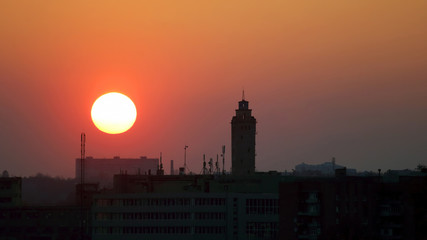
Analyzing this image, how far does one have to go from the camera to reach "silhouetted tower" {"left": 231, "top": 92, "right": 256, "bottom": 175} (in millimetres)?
187625

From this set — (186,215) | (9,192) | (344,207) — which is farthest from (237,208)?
(9,192)

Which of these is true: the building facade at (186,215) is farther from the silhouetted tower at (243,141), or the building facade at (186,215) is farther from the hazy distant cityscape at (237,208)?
the silhouetted tower at (243,141)

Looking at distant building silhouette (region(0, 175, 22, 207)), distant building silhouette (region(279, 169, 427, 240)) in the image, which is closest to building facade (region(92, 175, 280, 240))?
distant building silhouette (region(0, 175, 22, 207))

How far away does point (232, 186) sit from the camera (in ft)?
516

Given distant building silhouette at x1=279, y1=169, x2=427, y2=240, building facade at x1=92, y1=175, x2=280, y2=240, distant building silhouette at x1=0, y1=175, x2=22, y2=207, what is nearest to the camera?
distant building silhouette at x1=279, y1=169, x2=427, y2=240

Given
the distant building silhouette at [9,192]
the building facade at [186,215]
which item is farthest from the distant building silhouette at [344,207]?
the distant building silhouette at [9,192]

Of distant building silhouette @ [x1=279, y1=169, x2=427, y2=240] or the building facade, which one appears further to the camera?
the building facade

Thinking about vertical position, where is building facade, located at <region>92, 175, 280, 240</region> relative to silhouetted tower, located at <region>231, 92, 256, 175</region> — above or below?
below

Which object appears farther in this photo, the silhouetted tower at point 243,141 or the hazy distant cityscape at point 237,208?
the silhouetted tower at point 243,141

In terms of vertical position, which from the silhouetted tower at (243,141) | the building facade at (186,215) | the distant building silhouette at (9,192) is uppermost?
the silhouetted tower at (243,141)

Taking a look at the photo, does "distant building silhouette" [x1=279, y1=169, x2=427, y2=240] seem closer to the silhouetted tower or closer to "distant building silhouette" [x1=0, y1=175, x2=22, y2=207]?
"distant building silhouette" [x1=0, y1=175, x2=22, y2=207]

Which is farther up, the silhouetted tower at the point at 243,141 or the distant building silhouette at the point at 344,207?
the silhouetted tower at the point at 243,141

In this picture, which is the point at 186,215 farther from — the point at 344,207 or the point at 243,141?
the point at 243,141

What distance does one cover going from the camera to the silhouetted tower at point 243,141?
188m
